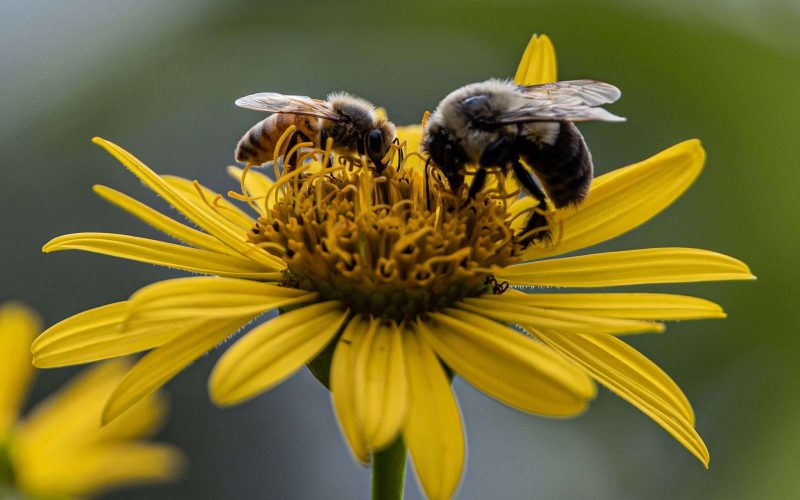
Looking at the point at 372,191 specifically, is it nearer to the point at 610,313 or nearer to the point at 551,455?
the point at 610,313

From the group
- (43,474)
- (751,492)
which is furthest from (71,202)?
(751,492)

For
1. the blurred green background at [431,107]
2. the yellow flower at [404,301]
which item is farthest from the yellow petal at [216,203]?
the blurred green background at [431,107]

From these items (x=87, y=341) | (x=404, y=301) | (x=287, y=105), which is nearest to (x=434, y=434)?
(x=404, y=301)

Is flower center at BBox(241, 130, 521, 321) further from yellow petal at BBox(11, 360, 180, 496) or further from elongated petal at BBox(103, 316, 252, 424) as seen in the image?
yellow petal at BBox(11, 360, 180, 496)

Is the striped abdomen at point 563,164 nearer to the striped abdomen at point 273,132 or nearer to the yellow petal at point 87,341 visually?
the striped abdomen at point 273,132

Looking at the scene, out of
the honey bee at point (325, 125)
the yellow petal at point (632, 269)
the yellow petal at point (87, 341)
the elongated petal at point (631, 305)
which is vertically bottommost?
the yellow petal at point (632, 269)

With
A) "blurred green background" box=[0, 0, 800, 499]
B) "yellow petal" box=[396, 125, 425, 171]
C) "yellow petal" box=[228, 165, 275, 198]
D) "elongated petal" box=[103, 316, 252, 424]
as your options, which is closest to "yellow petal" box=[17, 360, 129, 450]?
"yellow petal" box=[228, 165, 275, 198]
